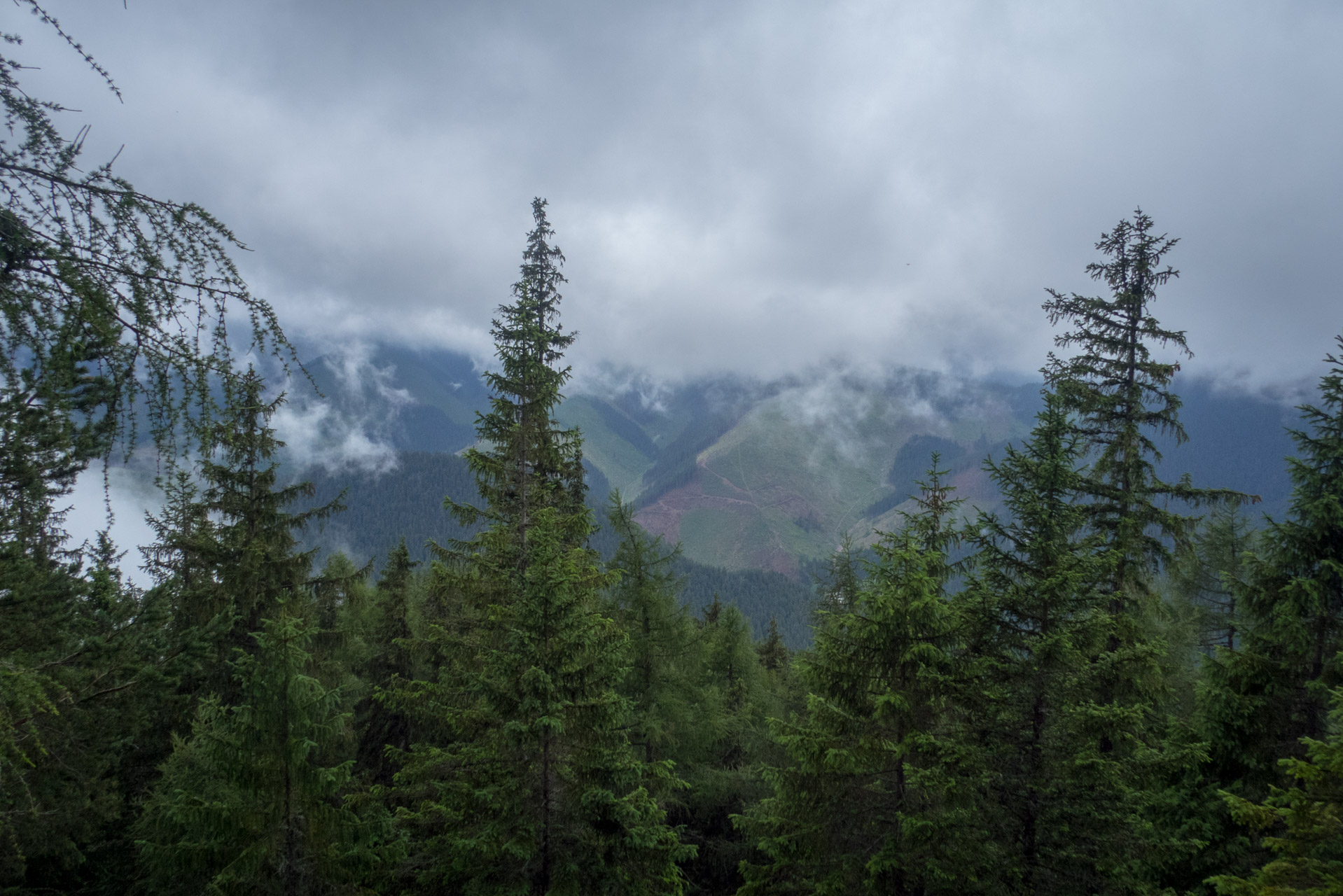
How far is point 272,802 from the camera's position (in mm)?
8586

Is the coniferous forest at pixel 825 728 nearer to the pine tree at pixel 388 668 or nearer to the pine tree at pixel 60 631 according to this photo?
the pine tree at pixel 60 631

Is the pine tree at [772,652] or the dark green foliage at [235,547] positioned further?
the pine tree at [772,652]

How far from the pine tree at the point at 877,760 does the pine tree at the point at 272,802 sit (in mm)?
6652

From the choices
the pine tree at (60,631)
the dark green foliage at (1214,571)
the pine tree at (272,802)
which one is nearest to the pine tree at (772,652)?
the dark green foliage at (1214,571)

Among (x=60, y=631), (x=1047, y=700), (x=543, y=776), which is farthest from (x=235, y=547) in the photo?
(x=1047, y=700)

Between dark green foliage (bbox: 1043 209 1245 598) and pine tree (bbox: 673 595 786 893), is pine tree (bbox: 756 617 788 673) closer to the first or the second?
pine tree (bbox: 673 595 786 893)

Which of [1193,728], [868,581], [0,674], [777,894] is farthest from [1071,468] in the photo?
[0,674]

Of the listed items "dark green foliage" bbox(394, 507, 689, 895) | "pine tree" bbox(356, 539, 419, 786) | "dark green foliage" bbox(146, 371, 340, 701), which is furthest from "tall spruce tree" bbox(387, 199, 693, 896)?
"pine tree" bbox(356, 539, 419, 786)

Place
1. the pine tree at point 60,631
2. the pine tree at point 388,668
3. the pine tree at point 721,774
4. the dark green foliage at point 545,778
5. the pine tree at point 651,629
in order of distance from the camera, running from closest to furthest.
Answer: the pine tree at point 60,631, the dark green foliage at point 545,778, the pine tree at point 651,629, the pine tree at point 721,774, the pine tree at point 388,668

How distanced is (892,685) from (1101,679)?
3.16 metres

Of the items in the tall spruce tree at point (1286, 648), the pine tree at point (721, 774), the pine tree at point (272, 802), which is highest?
the tall spruce tree at point (1286, 648)

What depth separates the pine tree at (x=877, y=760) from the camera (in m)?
9.06

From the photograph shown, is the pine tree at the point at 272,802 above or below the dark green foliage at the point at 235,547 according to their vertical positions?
below

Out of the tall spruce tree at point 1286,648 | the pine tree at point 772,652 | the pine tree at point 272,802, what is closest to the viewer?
the pine tree at point 272,802
